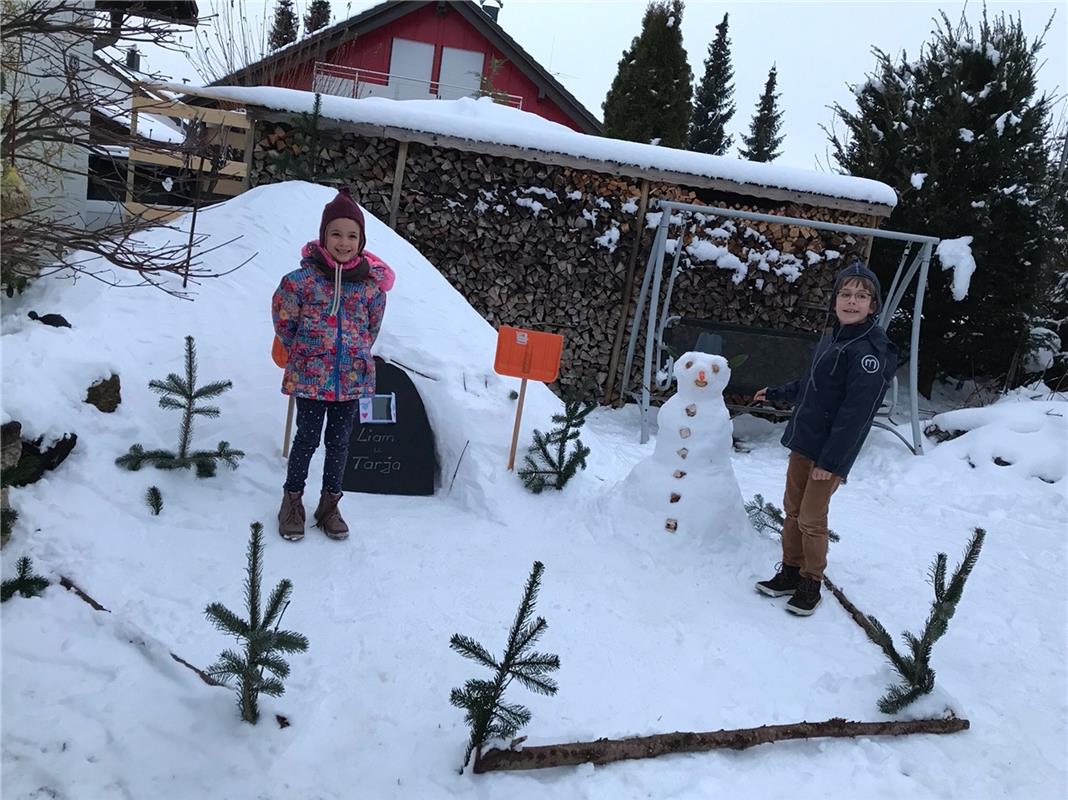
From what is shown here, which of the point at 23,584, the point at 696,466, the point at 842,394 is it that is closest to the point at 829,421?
the point at 842,394

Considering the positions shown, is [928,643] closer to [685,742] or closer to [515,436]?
[685,742]

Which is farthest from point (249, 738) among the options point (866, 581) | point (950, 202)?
point (950, 202)

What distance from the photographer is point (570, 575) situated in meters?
3.60

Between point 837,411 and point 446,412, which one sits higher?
point 837,411

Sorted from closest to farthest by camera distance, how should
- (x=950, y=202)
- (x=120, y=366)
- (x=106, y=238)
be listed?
(x=106, y=238)
(x=120, y=366)
(x=950, y=202)

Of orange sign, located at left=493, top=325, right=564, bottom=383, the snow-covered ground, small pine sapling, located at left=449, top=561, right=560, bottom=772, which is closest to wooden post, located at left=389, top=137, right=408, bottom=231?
the snow-covered ground

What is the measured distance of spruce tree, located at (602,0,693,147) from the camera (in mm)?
15719

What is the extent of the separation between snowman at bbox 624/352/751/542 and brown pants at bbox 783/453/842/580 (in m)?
0.32

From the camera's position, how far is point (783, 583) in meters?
3.69

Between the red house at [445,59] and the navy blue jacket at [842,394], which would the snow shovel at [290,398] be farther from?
the red house at [445,59]

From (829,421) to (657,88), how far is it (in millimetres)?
14076

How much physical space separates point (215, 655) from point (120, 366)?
2.04 metres

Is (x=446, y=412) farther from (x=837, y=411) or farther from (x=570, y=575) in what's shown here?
(x=837, y=411)

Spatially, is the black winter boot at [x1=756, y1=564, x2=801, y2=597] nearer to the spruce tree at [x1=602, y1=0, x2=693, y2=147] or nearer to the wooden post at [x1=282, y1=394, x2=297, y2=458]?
the wooden post at [x1=282, y1=394, x2=297, y2=458]
